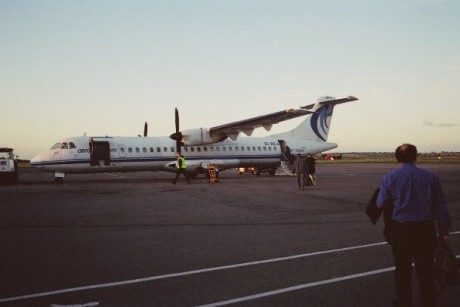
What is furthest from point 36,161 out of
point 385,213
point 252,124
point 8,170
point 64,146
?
point 385,213

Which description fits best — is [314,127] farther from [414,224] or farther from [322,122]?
[414,224]

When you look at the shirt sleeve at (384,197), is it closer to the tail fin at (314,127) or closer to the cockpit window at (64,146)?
the cockpit window at (64,146)

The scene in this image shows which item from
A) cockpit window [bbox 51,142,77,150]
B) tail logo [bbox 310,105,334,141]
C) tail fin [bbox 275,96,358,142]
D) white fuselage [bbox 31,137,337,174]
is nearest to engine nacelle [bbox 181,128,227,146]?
white fuselage [bbox 31,137,337,174]

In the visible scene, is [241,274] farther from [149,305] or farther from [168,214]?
[168,214]

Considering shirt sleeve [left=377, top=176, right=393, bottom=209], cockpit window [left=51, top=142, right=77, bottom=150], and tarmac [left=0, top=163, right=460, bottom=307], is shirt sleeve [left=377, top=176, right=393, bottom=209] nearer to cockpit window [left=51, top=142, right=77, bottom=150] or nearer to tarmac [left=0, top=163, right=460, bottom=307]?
tarmac [left=0, top=163, right=460, bottom=307]

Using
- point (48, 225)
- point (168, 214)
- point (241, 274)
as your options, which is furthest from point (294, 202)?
point (241, 274)

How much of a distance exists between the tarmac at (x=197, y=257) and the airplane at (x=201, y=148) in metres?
12.4

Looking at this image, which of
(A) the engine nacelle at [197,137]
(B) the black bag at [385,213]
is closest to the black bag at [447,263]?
(B) the black bag at [385,213]

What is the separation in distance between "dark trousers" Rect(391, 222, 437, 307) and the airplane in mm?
21475

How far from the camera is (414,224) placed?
13.6ft

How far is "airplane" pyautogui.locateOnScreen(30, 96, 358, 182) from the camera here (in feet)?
81.0

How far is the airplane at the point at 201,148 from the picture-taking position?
81.0ft

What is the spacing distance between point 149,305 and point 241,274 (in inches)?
62.2

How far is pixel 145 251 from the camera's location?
7.25 m
